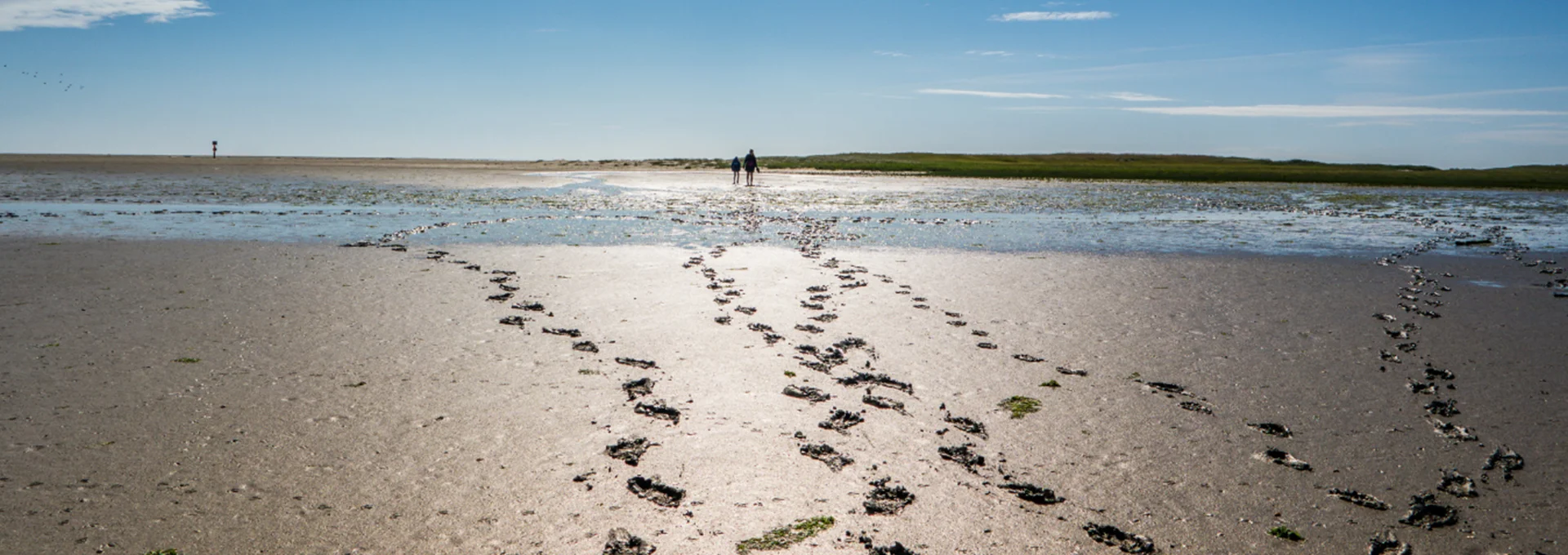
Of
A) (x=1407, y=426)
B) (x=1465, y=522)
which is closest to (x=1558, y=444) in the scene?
(x=1407, y=426)

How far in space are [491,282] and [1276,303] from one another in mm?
10572

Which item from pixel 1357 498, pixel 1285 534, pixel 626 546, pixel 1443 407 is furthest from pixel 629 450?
pixel 1443 407

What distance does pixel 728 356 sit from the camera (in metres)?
8.78

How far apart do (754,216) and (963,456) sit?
2262 cm

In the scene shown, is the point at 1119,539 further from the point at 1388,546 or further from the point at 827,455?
the point at 827,455

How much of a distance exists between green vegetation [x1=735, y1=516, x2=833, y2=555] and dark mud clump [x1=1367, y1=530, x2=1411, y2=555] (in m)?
2.76

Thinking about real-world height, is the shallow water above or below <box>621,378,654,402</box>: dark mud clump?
above

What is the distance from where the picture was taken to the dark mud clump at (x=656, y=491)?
527 centimetres

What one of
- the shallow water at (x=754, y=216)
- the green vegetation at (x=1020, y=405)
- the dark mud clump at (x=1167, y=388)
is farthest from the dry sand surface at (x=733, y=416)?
the shallow water at (x=754, y=216)

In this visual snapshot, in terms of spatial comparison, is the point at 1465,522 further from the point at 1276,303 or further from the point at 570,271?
the point at 570,271

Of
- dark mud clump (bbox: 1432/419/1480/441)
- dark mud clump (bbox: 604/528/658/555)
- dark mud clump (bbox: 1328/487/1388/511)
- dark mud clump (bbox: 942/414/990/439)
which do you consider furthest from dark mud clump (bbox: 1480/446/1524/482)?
dark mud clump (bbox: 604/528/658/555)

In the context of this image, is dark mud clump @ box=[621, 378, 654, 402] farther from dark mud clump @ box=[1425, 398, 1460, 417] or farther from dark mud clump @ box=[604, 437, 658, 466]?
dark mud clump @ box=[1425, 398, 1460, 417]

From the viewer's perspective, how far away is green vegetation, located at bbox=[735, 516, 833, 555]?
472 centimetres

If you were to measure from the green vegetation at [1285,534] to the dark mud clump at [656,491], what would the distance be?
3151 millimetres
